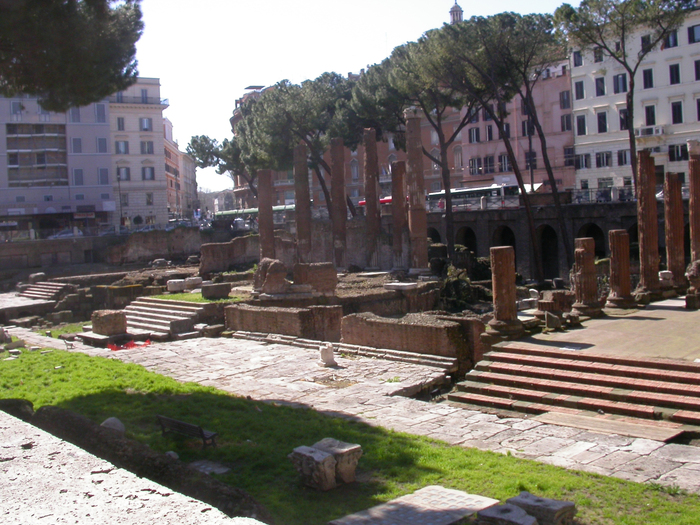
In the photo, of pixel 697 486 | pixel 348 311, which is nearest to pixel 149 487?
pixel 697 486

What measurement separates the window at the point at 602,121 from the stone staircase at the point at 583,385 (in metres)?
31.1

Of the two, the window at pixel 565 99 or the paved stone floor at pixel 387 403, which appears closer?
the paved stone floor at pixel 387 403

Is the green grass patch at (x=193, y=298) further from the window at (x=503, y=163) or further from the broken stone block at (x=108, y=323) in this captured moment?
the window at (x=503, y=163)

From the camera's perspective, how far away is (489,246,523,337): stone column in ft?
39.6

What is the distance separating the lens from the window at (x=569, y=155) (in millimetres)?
43094

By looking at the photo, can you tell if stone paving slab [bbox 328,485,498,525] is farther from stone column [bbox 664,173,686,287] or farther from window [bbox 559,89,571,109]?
window [bbox 559,89,571,109]

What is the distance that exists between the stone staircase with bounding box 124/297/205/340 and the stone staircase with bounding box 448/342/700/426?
31.9 feet

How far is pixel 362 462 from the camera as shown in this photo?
7051 mm

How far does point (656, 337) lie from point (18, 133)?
42.3m

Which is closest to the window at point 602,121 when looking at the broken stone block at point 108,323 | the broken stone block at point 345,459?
the broken stone block at point 108,323

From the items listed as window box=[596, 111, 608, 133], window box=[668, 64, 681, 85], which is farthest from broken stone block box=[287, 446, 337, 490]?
window box=[596, 111, 608, 133]

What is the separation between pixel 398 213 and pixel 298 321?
12.6m

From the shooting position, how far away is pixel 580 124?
4000 centimetres

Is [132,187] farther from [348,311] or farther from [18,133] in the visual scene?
[348,311]
